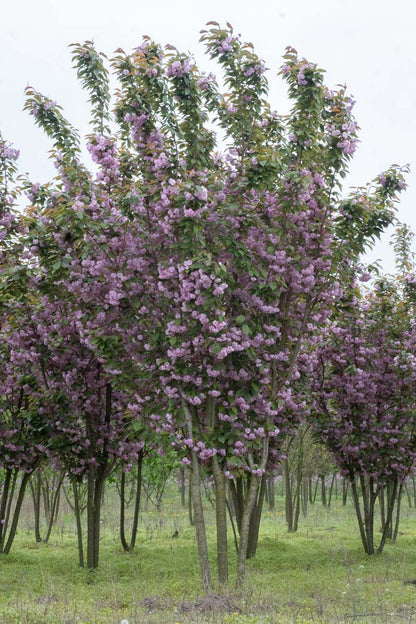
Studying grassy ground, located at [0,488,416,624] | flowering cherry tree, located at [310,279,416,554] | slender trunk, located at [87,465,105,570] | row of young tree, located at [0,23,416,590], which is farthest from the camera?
flowering cherry tree, located at [310,279,416,554]

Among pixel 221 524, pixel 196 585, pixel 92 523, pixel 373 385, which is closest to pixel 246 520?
pixel 221 524

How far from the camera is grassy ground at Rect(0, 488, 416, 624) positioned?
241 inches

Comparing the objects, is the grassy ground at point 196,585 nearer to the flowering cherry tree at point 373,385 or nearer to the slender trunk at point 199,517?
the slender trunk at point 199,517

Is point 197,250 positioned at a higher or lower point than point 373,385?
higher

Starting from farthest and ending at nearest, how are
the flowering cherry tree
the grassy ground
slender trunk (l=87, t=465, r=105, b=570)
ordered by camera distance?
the flowering cherry tree
slender trunk (l=87, t=465, r=105, b=570)
the grassy ground

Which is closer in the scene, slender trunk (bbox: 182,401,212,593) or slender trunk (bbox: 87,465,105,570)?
slender trunk (bbox: 182,401,212,593)

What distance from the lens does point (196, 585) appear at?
8906mm

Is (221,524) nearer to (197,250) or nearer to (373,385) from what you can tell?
(197,250)

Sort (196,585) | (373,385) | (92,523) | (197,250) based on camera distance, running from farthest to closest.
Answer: (373,385) < (92,523) < (196,585) < (197,250)

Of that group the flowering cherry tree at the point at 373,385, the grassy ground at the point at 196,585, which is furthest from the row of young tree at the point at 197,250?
the flowering cherry tree at the point at 373,385

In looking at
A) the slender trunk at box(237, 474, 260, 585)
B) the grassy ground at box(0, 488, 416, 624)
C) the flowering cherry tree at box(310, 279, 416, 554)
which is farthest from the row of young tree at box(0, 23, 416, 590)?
the flowering cherry tree at box(310, 279, 416, 554)

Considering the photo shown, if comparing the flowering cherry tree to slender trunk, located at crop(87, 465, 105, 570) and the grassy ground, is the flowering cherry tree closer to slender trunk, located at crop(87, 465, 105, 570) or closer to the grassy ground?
the grassy ground

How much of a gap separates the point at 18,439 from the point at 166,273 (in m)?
5.93

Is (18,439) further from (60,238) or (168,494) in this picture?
(168,494)
